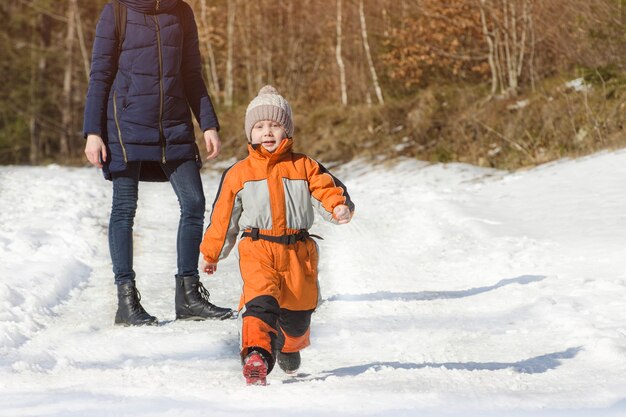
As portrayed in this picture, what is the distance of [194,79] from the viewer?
16.3 ft

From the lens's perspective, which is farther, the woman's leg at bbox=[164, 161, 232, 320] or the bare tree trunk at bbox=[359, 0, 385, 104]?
the bare tree trunk at bbox=[359, 0, 385, 104]

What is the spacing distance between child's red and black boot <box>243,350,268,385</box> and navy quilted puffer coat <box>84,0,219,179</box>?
5.61ft

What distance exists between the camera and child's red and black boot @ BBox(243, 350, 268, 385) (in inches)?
130

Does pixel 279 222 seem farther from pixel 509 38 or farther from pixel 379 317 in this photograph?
pixel 509 38

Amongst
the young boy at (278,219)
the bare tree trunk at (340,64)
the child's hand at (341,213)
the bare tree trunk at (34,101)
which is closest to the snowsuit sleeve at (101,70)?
the young boy at (278,219)

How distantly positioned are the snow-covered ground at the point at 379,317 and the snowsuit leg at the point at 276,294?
7.3 inches

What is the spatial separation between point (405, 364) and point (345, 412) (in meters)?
0.99

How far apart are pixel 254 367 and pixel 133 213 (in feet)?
5.91

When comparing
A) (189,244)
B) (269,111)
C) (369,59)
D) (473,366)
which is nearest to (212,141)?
(189,244)

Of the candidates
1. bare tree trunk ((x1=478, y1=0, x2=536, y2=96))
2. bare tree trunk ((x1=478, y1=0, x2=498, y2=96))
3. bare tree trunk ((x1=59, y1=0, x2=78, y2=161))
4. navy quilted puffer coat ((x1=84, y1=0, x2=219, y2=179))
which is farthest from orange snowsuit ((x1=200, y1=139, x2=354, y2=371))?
bare tree trunk ((x1=59, y1=0, x2=78, y2=161))

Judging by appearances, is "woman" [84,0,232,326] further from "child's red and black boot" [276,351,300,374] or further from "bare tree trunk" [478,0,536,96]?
"bare tree trunk" [478,0,536,96]

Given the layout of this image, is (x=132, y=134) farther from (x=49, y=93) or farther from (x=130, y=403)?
(x=49, y=93)

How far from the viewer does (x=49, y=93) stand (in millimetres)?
31422

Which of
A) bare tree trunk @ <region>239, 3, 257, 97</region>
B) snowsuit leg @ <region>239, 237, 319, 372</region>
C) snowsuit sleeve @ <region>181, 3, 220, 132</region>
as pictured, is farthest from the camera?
bare tree trunk @ <region>239, 3, 257, 97</region>
